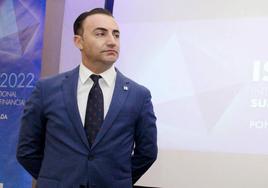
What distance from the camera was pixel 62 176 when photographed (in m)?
1.92

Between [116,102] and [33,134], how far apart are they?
0.43 metres

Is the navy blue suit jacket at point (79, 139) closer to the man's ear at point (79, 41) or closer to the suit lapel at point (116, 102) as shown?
the suit lapel at point (116, 102)

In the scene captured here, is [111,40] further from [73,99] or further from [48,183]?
[48,183]

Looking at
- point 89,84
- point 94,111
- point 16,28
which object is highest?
point 16,28

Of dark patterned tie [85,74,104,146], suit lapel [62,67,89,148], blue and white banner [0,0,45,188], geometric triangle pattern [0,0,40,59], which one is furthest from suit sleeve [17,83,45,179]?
geometric triangle pattern [0,0,40,59]

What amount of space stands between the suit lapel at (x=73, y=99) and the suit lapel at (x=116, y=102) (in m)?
0.09

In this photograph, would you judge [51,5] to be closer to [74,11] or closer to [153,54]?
[74,11]

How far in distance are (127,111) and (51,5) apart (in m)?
1.81

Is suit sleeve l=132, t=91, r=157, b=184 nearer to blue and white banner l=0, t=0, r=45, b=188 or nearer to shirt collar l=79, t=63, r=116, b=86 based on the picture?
shirt collar l=79, t=63, r=116, b=86

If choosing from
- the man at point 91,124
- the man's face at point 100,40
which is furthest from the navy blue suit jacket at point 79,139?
the man's face at point 100,40

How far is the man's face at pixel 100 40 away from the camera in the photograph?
6.75ft

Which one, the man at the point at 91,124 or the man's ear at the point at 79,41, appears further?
the man's ear at the point at 79,41

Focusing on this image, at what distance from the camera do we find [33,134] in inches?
80.7

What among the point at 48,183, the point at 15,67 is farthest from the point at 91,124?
the point at 15,67
